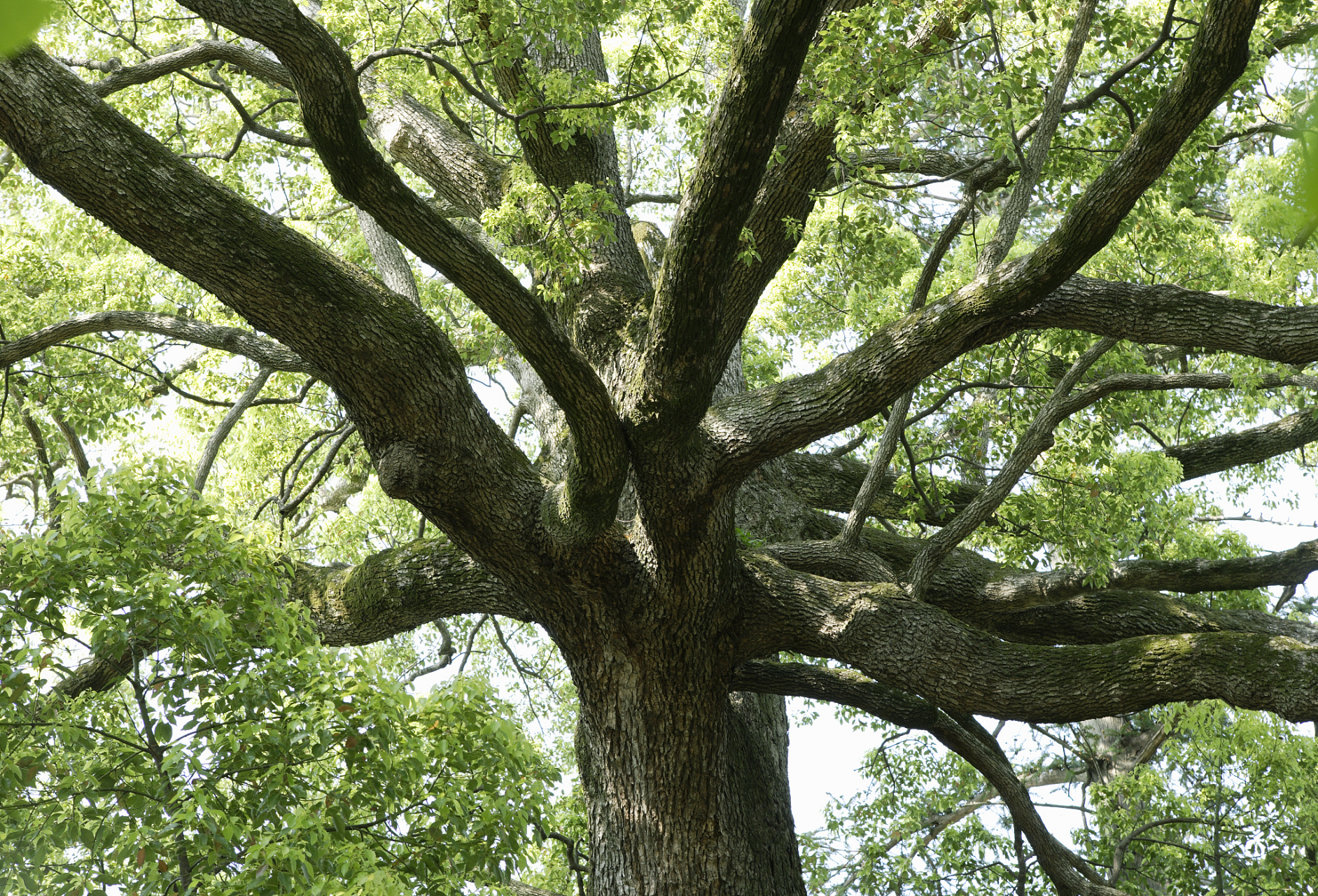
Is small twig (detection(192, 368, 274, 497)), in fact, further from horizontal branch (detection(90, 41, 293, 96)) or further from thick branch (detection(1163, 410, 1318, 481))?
thick branch (detection(1163, 410, 1318, 481))

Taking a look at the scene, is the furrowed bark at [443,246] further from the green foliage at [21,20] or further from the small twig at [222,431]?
the green foliage at [21,20]

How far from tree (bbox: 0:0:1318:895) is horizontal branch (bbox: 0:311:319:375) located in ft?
0.08

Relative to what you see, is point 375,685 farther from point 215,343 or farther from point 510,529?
point 215,343

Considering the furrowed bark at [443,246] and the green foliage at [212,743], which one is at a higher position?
the furrowed bark at [443,246]

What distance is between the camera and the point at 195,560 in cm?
452

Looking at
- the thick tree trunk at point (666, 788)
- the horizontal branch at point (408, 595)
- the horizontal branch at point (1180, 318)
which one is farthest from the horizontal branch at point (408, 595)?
the horizontal branch at point (1180, 318)

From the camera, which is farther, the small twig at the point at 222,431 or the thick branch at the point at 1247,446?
the thick branch at the point at 1247,446

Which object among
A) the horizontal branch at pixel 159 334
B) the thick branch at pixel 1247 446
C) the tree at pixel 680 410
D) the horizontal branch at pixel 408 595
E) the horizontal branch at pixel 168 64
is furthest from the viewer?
the thick branch at pixel 1247 446

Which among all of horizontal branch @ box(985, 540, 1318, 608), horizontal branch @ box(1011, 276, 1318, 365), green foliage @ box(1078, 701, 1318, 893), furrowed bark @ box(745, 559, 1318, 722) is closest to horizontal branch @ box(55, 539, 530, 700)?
furrowed bark @ box(745, 559, 1318, 722)

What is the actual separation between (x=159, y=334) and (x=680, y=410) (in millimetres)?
3763

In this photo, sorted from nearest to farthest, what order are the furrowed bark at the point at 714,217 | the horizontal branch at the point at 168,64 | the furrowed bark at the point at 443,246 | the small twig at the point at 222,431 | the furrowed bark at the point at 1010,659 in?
the furrowed bark at the point at 714,217
the furrowed bark at the point at 443,246
the furrowed bark at the point at 1010,659
the horizontal branch at the point at 168,64
the small twig at the point at 222,431

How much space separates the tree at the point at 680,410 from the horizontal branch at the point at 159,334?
0.08 ft

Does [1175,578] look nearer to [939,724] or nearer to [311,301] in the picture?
[939,724]

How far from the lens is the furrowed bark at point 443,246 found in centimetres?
393
